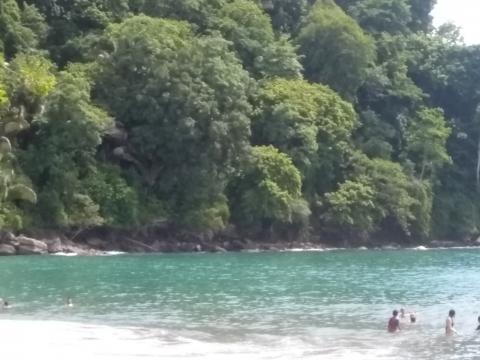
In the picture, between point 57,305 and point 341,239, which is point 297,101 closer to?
point 341,239

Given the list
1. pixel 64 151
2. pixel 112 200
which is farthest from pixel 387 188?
pixel 64 151

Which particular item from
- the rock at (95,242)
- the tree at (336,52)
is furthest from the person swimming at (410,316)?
the tree at (336,52)

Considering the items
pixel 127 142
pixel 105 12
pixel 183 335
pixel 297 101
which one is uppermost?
pixel 105 12

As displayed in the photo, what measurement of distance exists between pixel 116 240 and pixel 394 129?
3183cm

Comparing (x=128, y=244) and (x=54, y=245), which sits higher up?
(x=128, y=244)

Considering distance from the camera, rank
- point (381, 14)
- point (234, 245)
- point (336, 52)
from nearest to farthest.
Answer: point (234, 245) → point (336, 52) → point (381, 14)

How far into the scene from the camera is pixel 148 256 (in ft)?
193

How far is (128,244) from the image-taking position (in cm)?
6362

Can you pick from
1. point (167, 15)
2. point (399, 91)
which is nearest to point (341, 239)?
point (399, 91)

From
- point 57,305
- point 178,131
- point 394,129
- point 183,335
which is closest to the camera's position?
point 183,335

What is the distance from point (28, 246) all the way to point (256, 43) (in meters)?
29.0

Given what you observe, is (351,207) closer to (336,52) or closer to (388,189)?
(388,189)

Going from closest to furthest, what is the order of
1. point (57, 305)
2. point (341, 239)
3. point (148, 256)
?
point (57, 305), point (148, 256), point (341, 239)

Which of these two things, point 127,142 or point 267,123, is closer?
point 127,142
